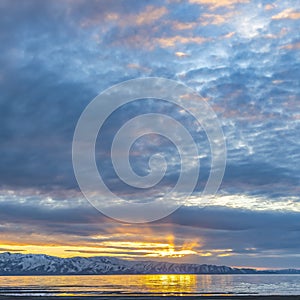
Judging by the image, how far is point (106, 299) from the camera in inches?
3799

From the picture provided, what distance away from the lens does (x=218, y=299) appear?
9662 centimetres

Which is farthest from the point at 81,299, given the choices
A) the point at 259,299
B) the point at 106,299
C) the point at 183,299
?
the point at 259,299

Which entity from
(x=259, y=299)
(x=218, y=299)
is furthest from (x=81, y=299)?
(x=259, y=299)

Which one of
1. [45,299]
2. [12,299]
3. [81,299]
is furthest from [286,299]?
[12,299]

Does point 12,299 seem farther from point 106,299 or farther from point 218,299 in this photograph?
→ point 218,299

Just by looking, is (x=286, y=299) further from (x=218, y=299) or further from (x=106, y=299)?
(x=106, y=299)

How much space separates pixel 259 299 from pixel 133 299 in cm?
2543

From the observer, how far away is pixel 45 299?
95.2 meters

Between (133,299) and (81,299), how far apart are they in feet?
33.8

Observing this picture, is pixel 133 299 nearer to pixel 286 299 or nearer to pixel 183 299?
pixel 183 299

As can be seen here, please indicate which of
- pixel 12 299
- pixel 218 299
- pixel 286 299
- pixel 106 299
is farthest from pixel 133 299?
pixel 286 299

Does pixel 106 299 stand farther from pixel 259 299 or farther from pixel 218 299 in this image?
pixel 259 299

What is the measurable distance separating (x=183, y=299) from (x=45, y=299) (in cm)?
2766

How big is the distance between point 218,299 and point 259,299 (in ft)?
26.9
